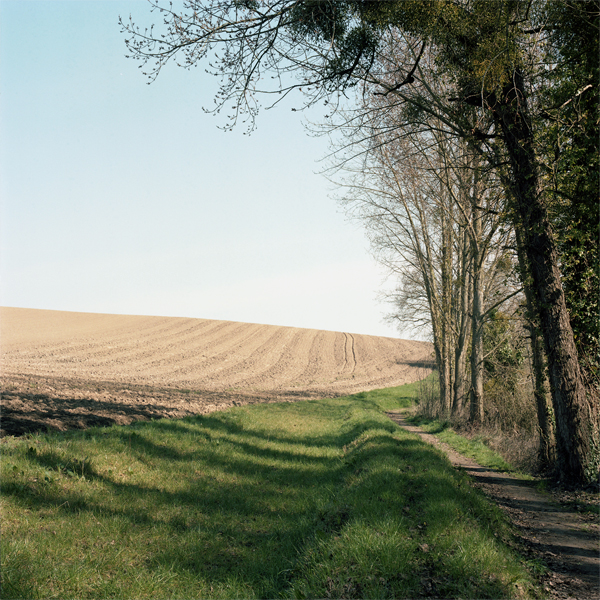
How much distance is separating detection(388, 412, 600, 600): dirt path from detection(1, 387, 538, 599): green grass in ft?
1.22

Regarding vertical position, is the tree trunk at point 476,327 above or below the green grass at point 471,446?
above

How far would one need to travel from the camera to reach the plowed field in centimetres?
1228

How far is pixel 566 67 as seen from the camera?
29.2 ft

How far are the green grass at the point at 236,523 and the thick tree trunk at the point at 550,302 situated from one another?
231 centimetres

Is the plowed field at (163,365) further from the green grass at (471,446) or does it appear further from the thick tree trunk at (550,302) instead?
the thick tree trunk at (550,302)

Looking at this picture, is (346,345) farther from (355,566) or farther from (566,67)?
(355,566)

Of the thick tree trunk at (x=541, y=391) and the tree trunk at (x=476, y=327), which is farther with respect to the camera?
the tree trunk at (x=476, y=327)

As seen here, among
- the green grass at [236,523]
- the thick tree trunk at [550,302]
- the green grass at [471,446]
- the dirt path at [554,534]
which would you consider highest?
the thick tree trunk at [550,302]

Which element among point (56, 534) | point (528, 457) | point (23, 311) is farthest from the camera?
point (23, 311)

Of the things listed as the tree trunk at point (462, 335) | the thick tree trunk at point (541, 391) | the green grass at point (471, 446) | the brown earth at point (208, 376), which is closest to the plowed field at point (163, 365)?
the brown earth at point (208, 376)

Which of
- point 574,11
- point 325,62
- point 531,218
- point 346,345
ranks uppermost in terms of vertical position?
point 574,11

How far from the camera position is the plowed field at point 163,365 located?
40.3 ft

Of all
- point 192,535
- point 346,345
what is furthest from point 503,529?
point 346,345

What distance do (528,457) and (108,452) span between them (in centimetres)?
888
